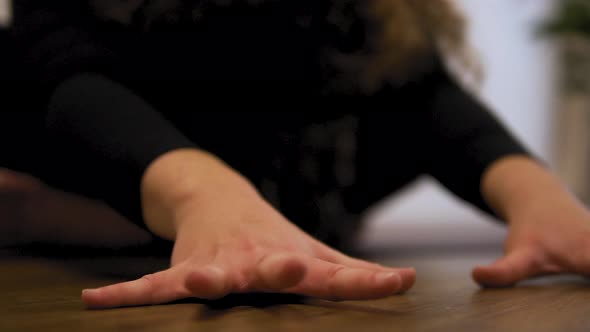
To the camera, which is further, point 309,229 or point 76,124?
point 309,229

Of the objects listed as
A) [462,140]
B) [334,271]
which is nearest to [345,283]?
[334,271]

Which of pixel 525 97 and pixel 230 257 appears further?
pixel 525 97

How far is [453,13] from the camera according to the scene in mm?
922

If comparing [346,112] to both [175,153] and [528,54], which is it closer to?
[175,153]

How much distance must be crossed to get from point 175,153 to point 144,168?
29mm

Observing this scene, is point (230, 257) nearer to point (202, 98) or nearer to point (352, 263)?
point (352, 263)

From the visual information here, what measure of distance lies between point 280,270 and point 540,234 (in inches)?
12.5

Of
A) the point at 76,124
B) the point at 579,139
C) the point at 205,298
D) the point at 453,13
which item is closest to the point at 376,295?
the point at 205,298

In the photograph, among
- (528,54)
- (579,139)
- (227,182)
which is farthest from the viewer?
(528,54)

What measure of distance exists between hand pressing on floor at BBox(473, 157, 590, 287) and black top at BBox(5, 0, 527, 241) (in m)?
0.08

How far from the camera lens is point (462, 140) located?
78 centimetres

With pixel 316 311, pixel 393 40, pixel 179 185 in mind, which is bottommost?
pixel 316 311

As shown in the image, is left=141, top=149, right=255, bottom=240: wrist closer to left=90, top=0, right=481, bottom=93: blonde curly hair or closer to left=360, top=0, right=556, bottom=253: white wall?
left=90, top=0, right=481, bottom=93: blonde curly hair

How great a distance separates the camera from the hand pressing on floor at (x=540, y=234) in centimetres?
55
